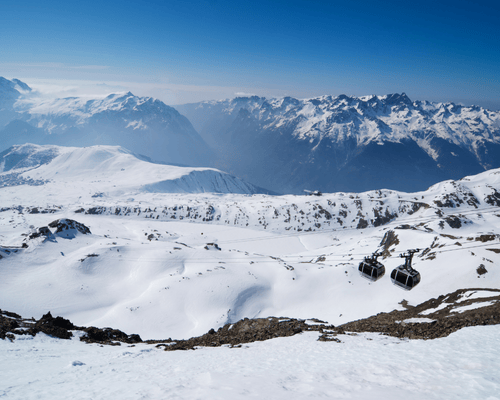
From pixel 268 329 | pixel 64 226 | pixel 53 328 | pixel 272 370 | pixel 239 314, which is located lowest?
pixel 239 314

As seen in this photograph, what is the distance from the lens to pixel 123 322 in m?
48.6

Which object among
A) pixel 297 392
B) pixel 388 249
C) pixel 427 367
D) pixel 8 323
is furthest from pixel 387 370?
pixel 388 249

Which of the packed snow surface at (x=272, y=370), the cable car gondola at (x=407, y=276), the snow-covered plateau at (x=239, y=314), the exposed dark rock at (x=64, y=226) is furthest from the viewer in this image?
the exposed dark rock at (x=64, y=226)

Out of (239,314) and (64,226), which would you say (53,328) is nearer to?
(239,314)

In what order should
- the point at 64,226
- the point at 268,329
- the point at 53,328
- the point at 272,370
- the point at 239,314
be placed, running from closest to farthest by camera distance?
the point at 272,370 → the point at 53,328 → the point at 268,329 → the point at 239,314 → the point at 64,226

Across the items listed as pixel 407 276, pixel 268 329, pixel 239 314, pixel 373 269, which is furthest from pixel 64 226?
pixel 407 276

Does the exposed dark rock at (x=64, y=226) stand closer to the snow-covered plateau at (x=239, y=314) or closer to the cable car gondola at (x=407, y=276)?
the snow-covered plateau at (x=239, y=314)

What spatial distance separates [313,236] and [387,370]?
174767mm

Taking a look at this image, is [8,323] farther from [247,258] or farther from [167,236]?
[167,236]

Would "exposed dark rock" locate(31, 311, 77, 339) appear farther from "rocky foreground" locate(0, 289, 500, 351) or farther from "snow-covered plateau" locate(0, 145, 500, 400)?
"snow-covered plateau" locate(0, 145, 500, 400)

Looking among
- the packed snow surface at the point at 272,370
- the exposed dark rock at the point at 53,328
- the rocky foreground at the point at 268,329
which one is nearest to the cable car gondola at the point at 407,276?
the rocky foreground at the point at 268,329

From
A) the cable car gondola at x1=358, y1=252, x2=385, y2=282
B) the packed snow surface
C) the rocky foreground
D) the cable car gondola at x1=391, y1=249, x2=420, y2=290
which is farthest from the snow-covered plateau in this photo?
the cable car gondola at x1=358, y1=252, x2=385, y2=282

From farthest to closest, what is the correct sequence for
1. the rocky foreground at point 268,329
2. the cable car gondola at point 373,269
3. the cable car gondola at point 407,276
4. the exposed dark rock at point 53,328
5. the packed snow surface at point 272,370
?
the cable car gondola at point 373,269 → the cable car gondola at point 407,276 → the exposed dark rock at point 53,328 → the rocky foreground at point 268,329 → the packed snow surface at point 272,370

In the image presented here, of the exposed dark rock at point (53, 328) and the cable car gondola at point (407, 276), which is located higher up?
the cable car gondola at point (407, 276)
